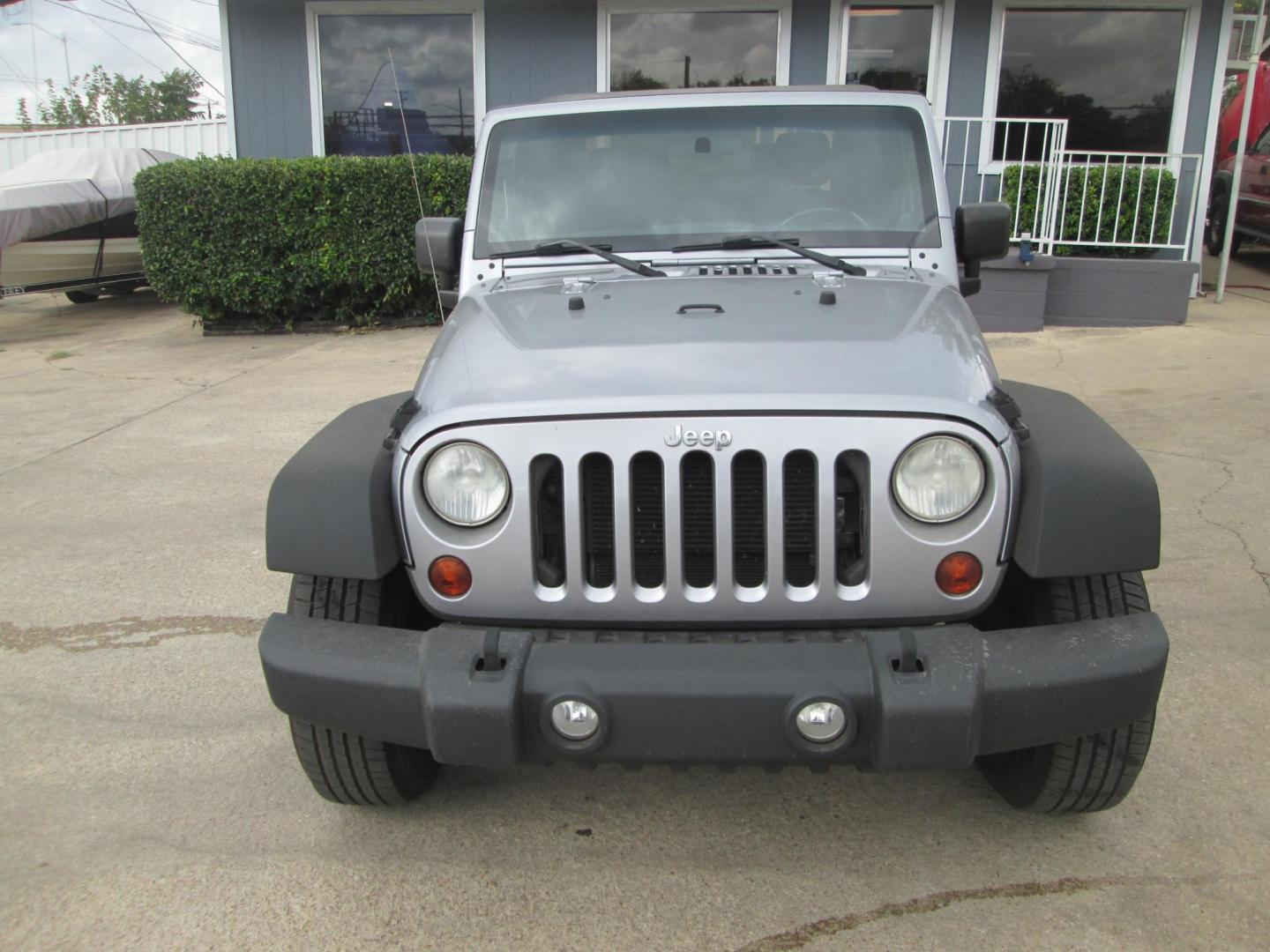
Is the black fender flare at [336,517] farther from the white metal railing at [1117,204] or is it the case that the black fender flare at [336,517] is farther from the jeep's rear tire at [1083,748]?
the white metal railing at [1117,204]

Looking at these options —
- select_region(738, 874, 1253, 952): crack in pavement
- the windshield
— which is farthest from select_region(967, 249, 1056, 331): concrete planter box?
select_region(738, 874, 1253, 952): crack in pavement

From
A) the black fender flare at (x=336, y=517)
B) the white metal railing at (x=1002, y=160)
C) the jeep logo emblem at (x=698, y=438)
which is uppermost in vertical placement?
the white metal railing at (x=1002, y=160)

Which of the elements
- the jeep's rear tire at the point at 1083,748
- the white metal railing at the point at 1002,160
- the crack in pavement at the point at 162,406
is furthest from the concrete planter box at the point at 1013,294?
the jeep's rear tire at the point at 1083,748

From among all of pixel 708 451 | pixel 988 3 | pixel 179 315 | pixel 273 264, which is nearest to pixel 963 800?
pixel 708 451

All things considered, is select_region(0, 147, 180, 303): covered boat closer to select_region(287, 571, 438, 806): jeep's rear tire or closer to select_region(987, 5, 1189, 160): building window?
select_region(987, 5, 1189, 160): building window

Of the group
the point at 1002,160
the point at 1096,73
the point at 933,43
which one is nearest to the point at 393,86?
the point at 933,43

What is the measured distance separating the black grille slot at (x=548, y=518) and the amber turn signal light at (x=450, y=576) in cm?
16

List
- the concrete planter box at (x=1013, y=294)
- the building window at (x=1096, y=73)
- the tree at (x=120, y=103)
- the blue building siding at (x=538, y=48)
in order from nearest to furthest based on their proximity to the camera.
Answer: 1. the concrete planter box at (x=1013, y=294)
2. the building window at (x=1096, y=73)
3. the blue building siding at (x=538, y=48)
4. the tree at (x=120, y=103)

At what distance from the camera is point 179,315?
489 inches

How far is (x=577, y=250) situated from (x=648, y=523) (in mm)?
1328

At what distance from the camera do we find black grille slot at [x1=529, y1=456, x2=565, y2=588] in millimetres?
2295

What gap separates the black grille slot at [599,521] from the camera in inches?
A: 91.8

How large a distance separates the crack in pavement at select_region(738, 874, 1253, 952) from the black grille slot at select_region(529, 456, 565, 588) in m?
0.92

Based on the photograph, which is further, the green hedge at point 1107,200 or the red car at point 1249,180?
the red car at point 1249,180
